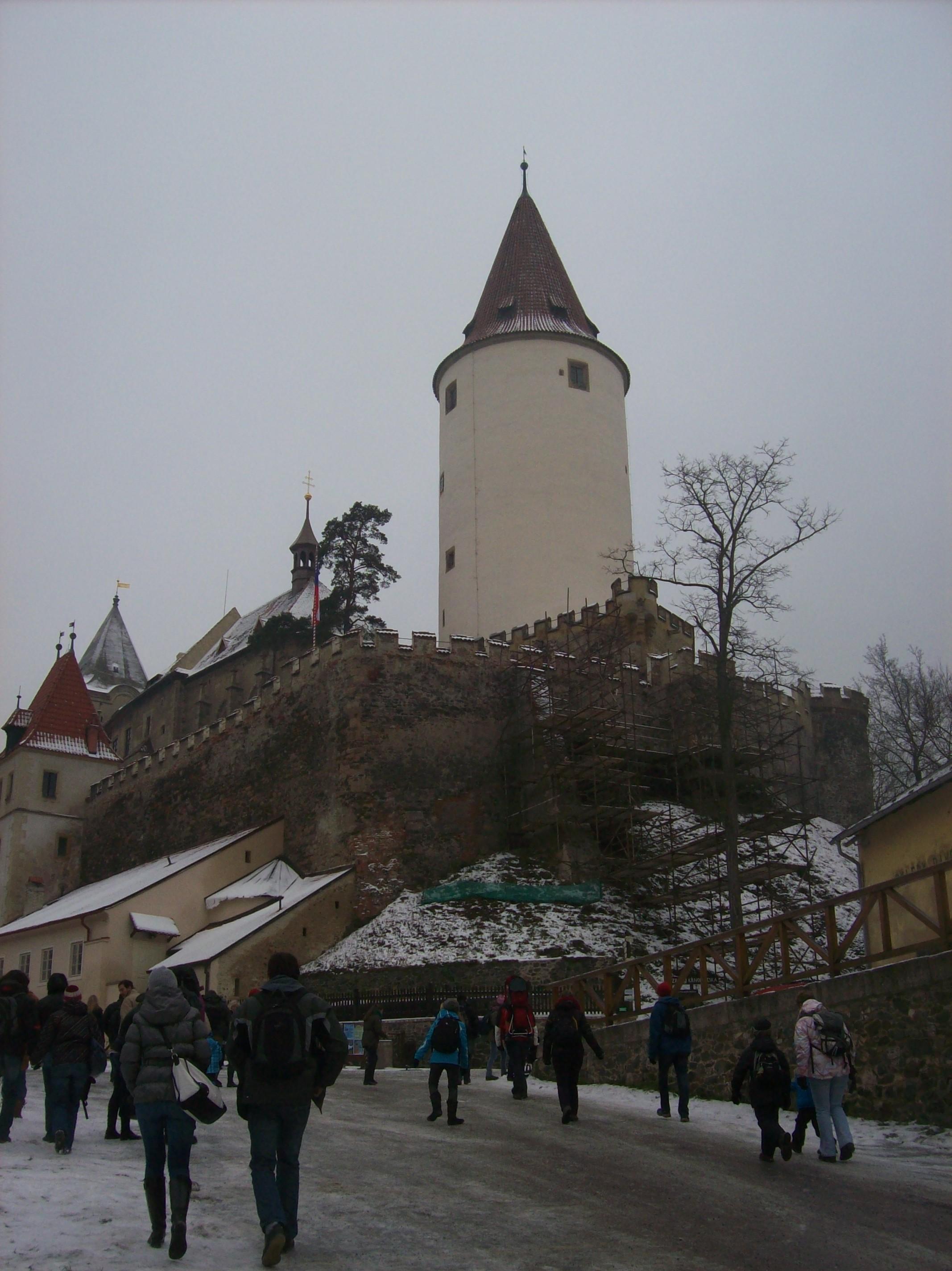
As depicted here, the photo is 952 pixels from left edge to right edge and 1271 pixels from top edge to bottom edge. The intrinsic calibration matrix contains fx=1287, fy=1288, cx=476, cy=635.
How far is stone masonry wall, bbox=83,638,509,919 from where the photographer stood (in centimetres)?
3241

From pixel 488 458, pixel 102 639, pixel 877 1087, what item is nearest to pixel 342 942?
pixel 877 1087

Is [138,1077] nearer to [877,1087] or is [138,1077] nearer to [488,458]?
[877,1087]

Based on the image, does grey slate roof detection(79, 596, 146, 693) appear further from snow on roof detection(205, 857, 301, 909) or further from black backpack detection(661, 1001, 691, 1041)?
black backpack detection(661, 1001, 691, 1041)

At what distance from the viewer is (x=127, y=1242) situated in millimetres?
7258

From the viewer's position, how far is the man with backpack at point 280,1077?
706 cm

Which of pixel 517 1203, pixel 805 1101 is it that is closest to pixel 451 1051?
pixel 805 1101

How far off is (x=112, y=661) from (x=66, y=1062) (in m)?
73.6

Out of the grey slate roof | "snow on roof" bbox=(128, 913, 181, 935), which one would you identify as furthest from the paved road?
the grey slate roof

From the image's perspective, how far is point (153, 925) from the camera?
33156 millimetres

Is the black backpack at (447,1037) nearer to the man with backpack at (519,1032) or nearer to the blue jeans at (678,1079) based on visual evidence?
the man with backpack at (519,1032)

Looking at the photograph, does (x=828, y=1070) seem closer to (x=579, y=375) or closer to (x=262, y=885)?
(x=262, y=885)

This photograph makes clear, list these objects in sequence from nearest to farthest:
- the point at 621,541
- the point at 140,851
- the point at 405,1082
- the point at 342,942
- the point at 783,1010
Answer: the point at 783,1010, the point at 405,1082, the point at 342,942, the point at 140,851, the point at 621,541

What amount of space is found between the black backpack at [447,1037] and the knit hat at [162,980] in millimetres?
5285

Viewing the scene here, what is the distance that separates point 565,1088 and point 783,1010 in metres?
2.52
